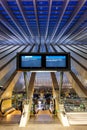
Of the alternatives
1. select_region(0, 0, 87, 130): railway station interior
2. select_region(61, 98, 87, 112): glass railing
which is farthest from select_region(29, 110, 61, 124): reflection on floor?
select_region(61, 98, 87, 112): glass railing

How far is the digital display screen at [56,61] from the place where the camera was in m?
6.61

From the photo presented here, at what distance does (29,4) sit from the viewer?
14.9 m

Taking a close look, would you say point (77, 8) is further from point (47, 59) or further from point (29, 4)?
point (47, 59)

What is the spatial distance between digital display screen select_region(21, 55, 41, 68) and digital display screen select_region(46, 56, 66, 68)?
0.27m

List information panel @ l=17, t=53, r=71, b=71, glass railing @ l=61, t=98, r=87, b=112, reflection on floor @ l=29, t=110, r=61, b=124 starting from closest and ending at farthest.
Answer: information panel @ l=17, t=53, r=71, b=71, reflection on floor @ l=29, t=110, r=61, b=124, glass railing @ l=61, t=98, r=87, b=112

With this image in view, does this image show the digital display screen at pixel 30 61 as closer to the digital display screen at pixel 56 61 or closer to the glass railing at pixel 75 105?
the digital display screen at pixel 56 61

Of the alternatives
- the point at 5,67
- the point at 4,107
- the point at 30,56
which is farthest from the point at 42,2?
the point at 30,56

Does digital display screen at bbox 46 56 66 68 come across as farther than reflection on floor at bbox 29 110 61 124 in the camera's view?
No

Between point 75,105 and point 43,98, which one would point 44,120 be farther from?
point 43,98

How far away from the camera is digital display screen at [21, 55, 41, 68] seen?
661cm

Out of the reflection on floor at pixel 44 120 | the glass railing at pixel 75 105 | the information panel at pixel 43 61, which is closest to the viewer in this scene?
the information panel at pixel 43 61

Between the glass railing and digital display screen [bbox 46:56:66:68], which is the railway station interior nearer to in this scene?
the glass railing

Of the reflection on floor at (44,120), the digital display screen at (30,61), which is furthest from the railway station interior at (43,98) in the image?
the digital display screen at (30,61)

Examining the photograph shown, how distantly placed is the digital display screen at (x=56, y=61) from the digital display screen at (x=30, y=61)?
0.27 meters
